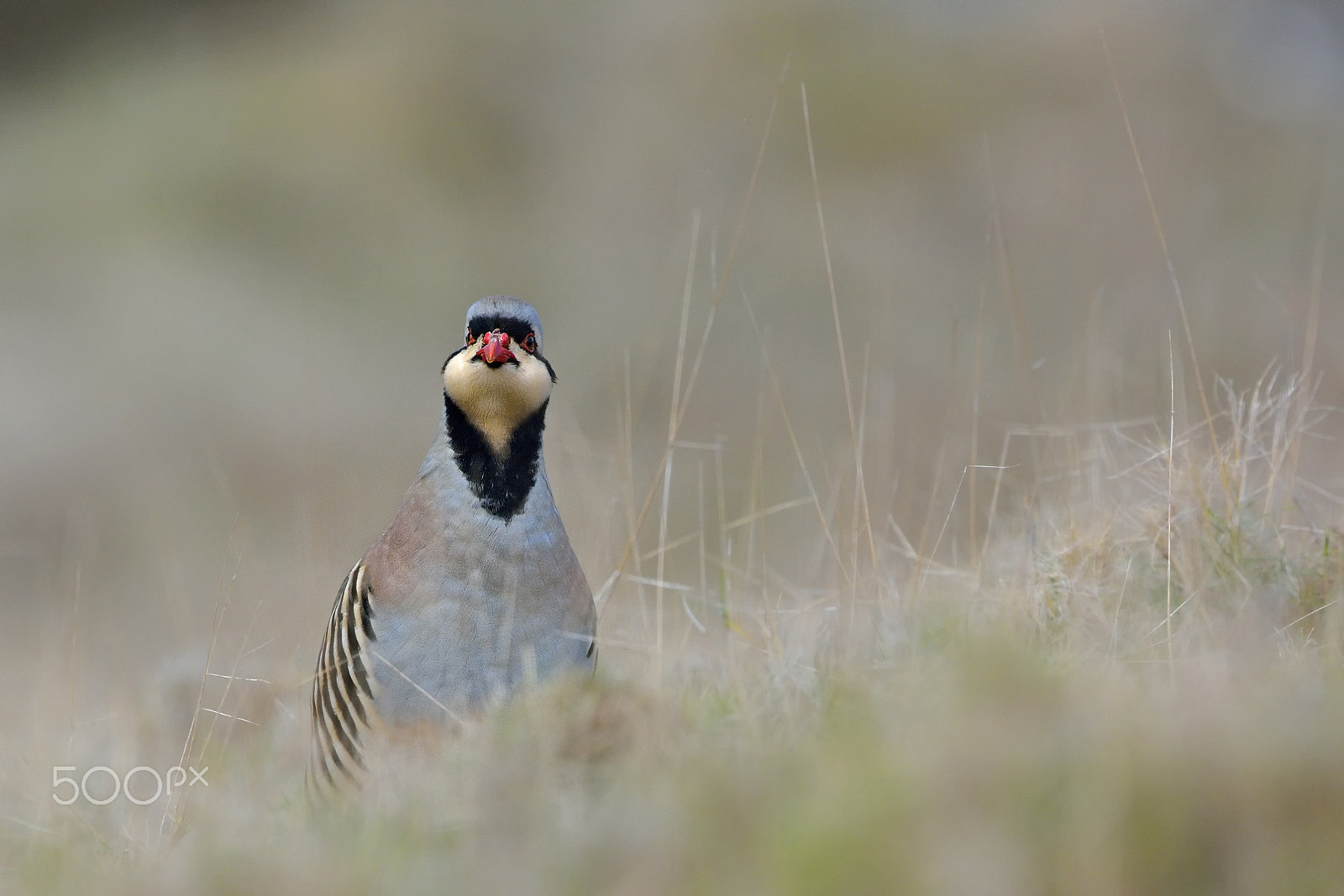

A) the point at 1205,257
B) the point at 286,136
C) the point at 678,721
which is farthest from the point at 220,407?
the point at 678,721

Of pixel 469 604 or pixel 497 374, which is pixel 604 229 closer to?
pixel 497 374

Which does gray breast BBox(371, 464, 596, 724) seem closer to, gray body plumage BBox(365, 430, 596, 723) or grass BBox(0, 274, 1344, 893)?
gray body plumage BBox(365, 430, 596, 723)

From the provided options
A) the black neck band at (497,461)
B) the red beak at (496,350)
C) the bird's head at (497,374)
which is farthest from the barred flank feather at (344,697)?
the red beak at (496,350)

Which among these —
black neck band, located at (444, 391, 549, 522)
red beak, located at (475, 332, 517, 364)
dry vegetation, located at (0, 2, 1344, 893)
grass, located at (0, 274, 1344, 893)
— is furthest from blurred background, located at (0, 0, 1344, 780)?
grass, located at (0, 274, 1344, 893)

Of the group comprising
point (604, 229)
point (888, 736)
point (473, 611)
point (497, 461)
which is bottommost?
point (604, 229)

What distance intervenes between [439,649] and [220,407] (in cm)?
1778

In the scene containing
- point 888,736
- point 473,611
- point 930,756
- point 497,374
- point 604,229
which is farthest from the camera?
point 604,229

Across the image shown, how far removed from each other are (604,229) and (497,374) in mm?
17538

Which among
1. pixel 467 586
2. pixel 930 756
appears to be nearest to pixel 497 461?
pixel 467 586

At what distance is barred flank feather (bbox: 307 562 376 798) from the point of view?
9.52ft

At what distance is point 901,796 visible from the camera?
147 centimetres

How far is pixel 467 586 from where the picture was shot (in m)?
2.97

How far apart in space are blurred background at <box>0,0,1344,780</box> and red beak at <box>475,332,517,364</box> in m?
7.78

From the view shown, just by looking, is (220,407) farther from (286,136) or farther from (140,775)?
(140,775)
